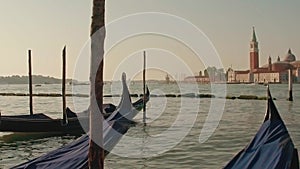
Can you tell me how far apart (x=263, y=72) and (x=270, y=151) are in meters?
112

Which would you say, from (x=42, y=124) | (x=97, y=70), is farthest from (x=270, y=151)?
(x=42, y=124)

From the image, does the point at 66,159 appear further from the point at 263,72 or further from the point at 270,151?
the point at 263,72

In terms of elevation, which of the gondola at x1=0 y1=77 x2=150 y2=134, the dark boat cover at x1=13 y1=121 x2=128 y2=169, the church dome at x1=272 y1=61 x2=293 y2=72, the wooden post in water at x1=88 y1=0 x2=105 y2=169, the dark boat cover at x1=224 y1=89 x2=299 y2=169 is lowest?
the gondola at x1=0 y1=77 x2=150 y2=134

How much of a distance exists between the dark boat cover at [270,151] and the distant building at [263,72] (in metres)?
102

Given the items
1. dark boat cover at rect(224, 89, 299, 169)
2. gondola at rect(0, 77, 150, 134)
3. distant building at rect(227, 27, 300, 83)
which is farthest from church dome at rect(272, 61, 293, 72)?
dark boat cover at rect(224, 89, 299, 169)

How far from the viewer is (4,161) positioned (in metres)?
10.8

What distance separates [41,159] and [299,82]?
11174 cm

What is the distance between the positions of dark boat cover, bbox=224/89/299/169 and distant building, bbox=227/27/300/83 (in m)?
102

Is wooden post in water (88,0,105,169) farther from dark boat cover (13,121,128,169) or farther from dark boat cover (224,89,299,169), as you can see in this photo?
dark boat cover (224,89,299,169)

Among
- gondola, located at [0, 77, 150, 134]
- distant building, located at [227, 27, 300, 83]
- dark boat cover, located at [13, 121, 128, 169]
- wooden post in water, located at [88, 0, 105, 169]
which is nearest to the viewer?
wooden post in water, located at [88, 0, 105, 169]

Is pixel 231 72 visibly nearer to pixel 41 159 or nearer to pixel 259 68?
pixel 259 68

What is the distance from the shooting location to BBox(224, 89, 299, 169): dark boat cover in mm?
5191

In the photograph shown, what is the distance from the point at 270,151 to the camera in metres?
5.47

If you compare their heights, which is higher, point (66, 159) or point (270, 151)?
point (270, 151)
